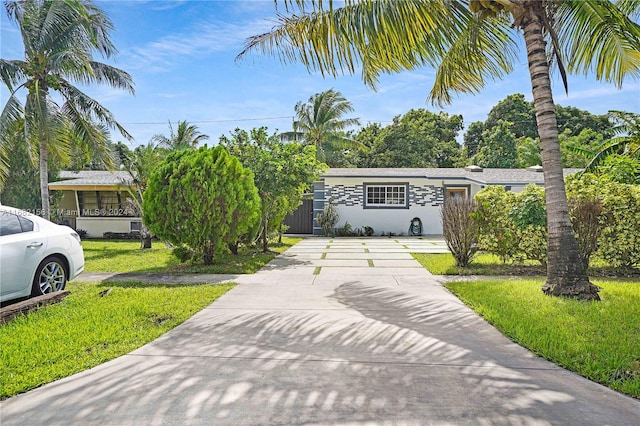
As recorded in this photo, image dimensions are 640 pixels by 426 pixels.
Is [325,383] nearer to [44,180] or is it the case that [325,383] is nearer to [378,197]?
[44,180]

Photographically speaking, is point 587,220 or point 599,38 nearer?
point 599,38

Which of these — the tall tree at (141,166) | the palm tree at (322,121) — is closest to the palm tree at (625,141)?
the tall tree at (141,166)

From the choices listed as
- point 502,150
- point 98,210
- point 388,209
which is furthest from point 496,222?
point 502,150

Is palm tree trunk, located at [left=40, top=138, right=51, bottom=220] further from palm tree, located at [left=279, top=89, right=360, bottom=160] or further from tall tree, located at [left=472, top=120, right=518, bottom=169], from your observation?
tall tree, located at [left=472, top=120, right=518, bottom=169]

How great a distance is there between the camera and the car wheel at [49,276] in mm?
5977

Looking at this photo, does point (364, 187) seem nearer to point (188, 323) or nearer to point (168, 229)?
point (168, 229)

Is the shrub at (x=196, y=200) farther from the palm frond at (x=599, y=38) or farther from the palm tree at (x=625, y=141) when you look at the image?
the palm tree at (x=625, y=141)

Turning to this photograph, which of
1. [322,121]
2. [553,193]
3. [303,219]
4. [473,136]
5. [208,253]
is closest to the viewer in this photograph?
[553,193]

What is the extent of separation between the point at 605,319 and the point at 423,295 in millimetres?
2504

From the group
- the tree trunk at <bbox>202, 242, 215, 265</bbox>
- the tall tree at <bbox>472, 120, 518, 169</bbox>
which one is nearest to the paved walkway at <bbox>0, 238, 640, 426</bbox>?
the tree trunk at <bbox>202, 242, 215, 265</bbox>

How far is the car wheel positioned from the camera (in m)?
5.98

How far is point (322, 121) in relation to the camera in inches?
1129

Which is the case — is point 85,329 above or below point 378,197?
below

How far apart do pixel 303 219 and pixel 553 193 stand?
15766mm
